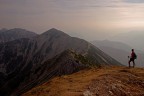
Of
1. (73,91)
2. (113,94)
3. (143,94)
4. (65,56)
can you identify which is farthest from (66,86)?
(65,56)

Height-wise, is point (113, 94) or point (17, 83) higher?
point (113, 94)

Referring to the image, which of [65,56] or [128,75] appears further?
[65,56]

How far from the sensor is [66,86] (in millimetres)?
28531

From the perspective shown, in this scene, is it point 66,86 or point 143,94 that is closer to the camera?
point 143,94

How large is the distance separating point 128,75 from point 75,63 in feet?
314

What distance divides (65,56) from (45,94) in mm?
115989

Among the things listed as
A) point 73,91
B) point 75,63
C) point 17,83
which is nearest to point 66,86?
A: point 73,91

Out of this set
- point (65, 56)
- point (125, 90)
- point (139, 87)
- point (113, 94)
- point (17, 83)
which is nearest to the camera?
point (113, 94)

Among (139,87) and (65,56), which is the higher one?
(139,87)

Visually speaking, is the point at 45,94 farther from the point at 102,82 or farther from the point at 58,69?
the point at 58,69

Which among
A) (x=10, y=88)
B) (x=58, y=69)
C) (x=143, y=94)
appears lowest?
(x=10, y=88)

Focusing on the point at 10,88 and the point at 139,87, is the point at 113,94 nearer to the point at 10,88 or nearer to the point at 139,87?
the point at 139,87

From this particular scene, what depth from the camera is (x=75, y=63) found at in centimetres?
12838

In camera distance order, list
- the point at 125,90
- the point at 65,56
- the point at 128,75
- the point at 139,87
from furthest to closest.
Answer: the point at 65,56
the point at 128,75
the point at 139,87
the point at 125,90
